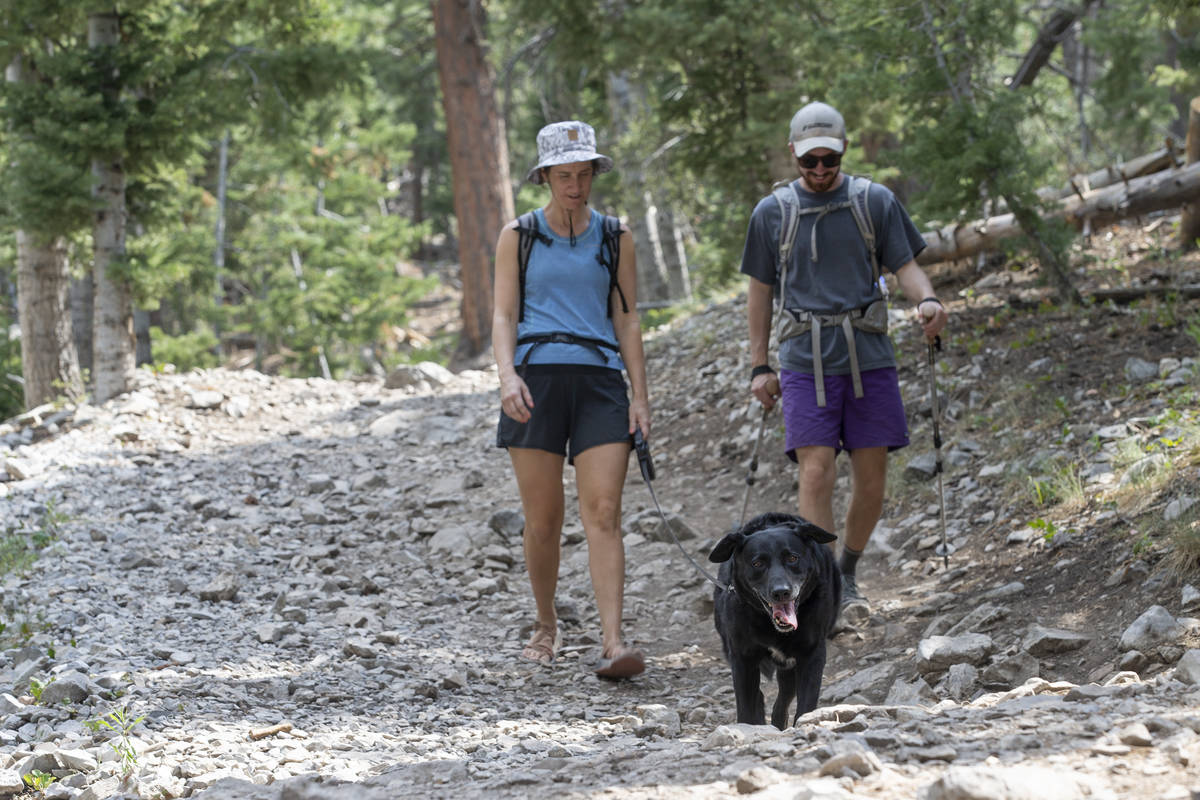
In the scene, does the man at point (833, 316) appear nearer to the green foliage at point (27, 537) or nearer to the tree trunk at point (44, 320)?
the green foliage at point (27, 537)

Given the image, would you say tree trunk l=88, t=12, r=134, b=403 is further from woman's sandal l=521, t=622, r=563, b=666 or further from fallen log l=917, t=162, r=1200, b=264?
fallen log l=917, t=162, r=1200, b=264

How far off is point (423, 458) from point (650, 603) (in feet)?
14.7

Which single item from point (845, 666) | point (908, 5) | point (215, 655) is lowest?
point (845, 666)

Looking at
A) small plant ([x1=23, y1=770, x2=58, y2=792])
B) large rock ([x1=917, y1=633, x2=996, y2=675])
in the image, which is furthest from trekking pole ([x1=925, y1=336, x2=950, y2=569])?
small plant ([x1=23, y1=770, x2=58, y2=792])

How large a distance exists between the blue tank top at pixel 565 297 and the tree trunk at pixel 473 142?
9.50 metres

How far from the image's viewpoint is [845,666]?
5.45 meters

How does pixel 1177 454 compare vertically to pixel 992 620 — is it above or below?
Result: above

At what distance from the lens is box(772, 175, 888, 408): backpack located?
5.25 metres

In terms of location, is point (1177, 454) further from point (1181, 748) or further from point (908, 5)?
point (908, 5)

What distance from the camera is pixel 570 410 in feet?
17.3

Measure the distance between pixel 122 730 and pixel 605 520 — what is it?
2254 mm

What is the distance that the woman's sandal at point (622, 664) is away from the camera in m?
5.17

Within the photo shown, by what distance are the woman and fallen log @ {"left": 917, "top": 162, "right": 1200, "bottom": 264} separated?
491 cm

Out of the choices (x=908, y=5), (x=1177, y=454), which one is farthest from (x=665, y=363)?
(x=1177, y=454)
